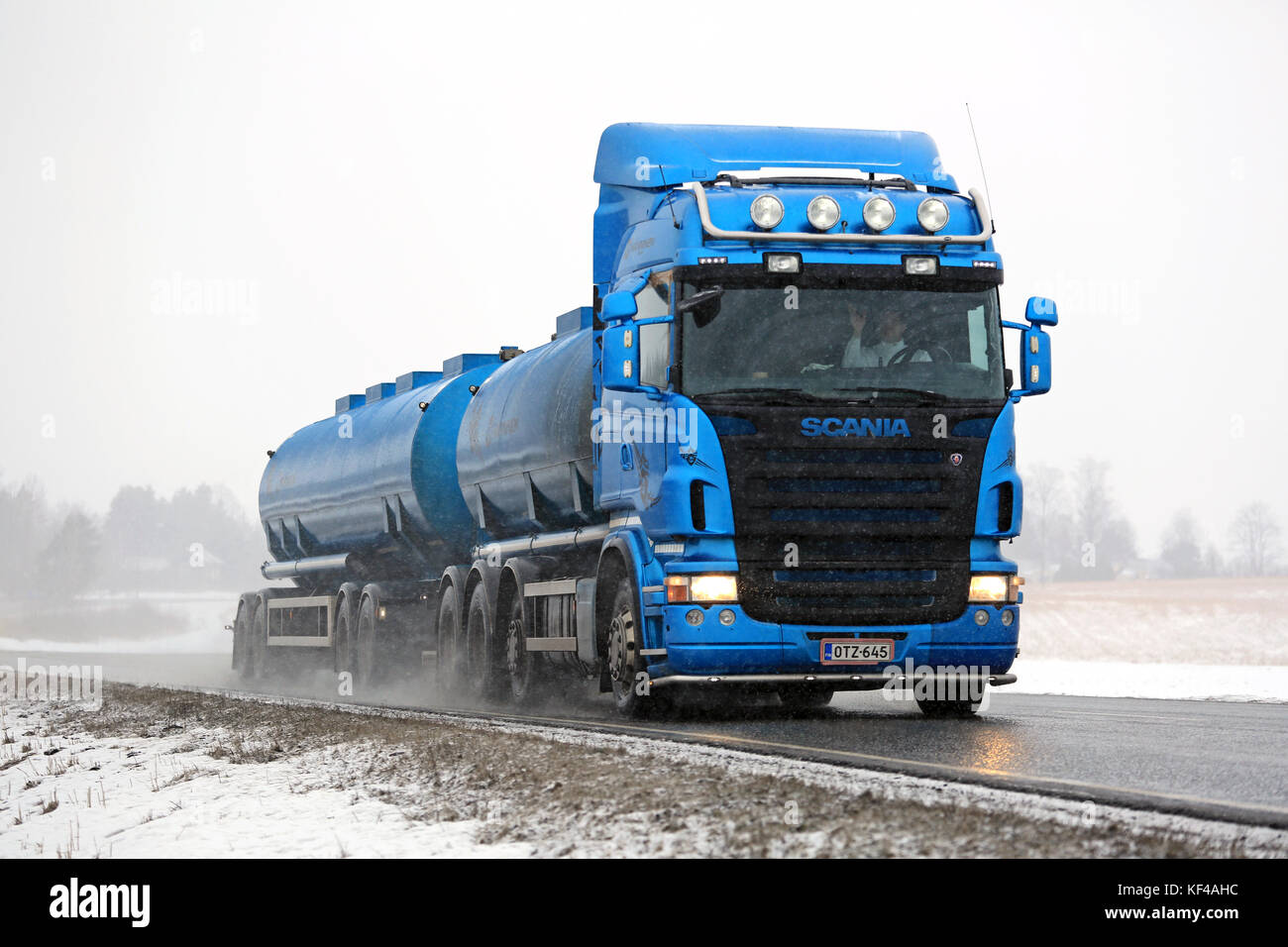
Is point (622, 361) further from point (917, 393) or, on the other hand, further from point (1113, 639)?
point (1113, 639)

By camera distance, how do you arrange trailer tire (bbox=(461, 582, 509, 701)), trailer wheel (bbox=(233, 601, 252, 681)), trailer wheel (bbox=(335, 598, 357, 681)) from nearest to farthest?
trailer tire (bbox=(461, 582, 509, 701)) → trailer wheel (bbox=(335, 598, 357, 681)) → trailer wheel (bbox=(233, 601, 252, 681))

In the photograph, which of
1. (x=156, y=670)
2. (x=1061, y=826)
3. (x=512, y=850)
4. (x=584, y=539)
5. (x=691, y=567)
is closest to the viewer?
(x=1061, y=826)

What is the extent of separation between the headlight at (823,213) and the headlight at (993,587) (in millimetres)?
2905

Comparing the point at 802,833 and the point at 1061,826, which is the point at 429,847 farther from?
the point at 1061,826

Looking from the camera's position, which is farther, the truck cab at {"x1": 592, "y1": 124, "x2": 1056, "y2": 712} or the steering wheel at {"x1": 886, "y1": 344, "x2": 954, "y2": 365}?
the steering wheel at {"x1": 886, "y1": 344, "x2": 954, "y2": 365}

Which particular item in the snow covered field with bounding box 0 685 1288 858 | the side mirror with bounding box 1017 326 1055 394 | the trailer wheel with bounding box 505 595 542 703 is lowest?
the snow covered field with bounding box 0 685 1288 858

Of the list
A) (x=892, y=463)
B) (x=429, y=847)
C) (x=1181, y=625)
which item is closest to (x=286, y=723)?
(x=892, y=463)

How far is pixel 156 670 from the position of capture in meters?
38.7

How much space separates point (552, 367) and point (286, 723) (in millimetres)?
4168

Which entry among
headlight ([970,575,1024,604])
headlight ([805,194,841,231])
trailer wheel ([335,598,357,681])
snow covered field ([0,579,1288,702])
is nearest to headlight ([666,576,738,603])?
headlight ([970,575,1024,604])

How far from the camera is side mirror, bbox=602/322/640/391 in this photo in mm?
13438

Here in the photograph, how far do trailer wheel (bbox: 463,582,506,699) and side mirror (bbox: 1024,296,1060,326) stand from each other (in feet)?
22.8

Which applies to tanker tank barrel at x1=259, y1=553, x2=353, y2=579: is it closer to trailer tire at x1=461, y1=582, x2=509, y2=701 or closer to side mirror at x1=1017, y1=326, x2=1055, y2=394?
trailer tire at x1=461, y1=582, x2=509, y2=701

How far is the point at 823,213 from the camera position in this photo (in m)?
13.7
